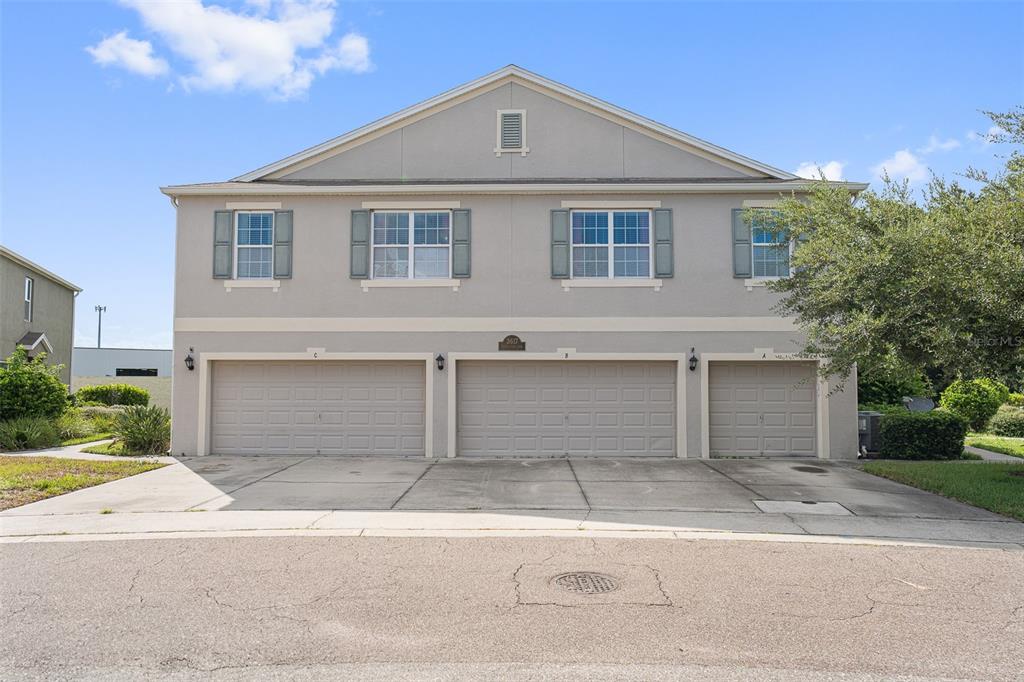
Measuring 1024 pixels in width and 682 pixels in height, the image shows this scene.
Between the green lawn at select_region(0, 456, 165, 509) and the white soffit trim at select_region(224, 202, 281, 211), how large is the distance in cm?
571

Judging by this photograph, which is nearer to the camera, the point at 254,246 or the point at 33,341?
the point at 254,246

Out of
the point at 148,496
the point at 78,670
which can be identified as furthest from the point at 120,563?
the point at 148,496

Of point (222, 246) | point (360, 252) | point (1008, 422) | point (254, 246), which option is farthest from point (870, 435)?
point (222, 246)

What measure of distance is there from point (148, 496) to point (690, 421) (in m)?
10.3

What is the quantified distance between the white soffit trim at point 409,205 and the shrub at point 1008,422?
17268 mm

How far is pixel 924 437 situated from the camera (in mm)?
15188

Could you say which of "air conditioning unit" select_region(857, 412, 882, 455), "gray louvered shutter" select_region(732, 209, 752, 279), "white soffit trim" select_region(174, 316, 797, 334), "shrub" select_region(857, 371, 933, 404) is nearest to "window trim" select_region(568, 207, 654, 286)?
"white soffit trim" select_region(174, 316, 797, 334)

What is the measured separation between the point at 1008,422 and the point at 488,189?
16895mm

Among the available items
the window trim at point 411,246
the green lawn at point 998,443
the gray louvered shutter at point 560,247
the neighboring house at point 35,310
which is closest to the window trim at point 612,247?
the gray louvered shutter at point 560,247

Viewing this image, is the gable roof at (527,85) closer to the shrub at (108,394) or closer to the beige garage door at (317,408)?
the beige garage door at (317,408)

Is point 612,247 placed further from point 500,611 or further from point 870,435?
point 500,611

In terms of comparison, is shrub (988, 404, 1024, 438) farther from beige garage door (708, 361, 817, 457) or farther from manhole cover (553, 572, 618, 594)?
manhole cover (553, 572, 618, 594)

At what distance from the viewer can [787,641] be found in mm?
5129

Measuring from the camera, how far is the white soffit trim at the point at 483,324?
1530 centimetres
